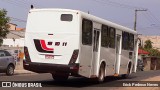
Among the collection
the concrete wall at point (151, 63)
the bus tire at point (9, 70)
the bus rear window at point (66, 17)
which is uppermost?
Answer: the bus rear window at point (66, 17)

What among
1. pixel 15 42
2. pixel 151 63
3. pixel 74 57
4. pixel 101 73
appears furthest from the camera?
pixel 151 63

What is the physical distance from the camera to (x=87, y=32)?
18031 mm

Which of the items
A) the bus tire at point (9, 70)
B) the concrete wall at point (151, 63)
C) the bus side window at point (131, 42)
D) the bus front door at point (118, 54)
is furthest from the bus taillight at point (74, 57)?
the concrete wall at point (151, 63)

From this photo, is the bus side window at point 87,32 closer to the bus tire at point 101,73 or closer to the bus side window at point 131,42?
the bus tire at point 101,73

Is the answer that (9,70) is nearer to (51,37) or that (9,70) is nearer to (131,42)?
(131,42)

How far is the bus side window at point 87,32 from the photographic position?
17656mm

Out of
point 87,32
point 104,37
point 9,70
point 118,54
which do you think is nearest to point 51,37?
point 87,32

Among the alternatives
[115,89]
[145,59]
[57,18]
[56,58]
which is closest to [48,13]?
[57,18]

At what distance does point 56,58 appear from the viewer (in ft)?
56.7

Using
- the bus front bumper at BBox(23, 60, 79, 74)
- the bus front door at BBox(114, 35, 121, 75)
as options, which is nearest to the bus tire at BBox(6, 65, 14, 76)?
the bus front door at BBox(114, 35, 121, 75)

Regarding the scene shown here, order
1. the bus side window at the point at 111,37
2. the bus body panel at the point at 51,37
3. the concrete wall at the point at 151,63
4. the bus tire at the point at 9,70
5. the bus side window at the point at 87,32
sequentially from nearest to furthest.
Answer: the bus body panel at the point at 51,37, the bus side window at the point at 87,32, the bus side window at the point at 111,37, the bus tire at the point at 9,70, the concrete wall at the point at 151,63

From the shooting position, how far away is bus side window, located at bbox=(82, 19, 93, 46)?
17656 millimetres

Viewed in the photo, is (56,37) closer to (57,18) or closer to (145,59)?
(57,18)

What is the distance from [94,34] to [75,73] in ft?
8.83
